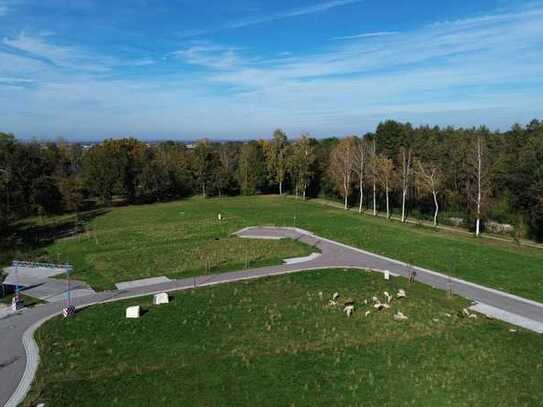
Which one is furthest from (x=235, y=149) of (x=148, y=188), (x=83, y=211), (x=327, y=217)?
(x=327, y=217)

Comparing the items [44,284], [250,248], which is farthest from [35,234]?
[250,248]

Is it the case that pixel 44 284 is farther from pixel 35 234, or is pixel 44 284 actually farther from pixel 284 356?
pixel 35 234

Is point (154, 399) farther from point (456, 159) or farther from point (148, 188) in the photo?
point (148, 188)

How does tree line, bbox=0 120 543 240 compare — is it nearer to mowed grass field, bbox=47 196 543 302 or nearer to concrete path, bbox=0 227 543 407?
mowed grass field, bbox=47 196 543 302

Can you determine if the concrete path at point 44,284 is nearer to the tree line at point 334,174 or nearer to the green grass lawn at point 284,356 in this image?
the green grass lawn at point 284,356

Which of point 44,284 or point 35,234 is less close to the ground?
point 44,284

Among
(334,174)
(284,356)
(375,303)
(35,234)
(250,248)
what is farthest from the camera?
(334,174)
